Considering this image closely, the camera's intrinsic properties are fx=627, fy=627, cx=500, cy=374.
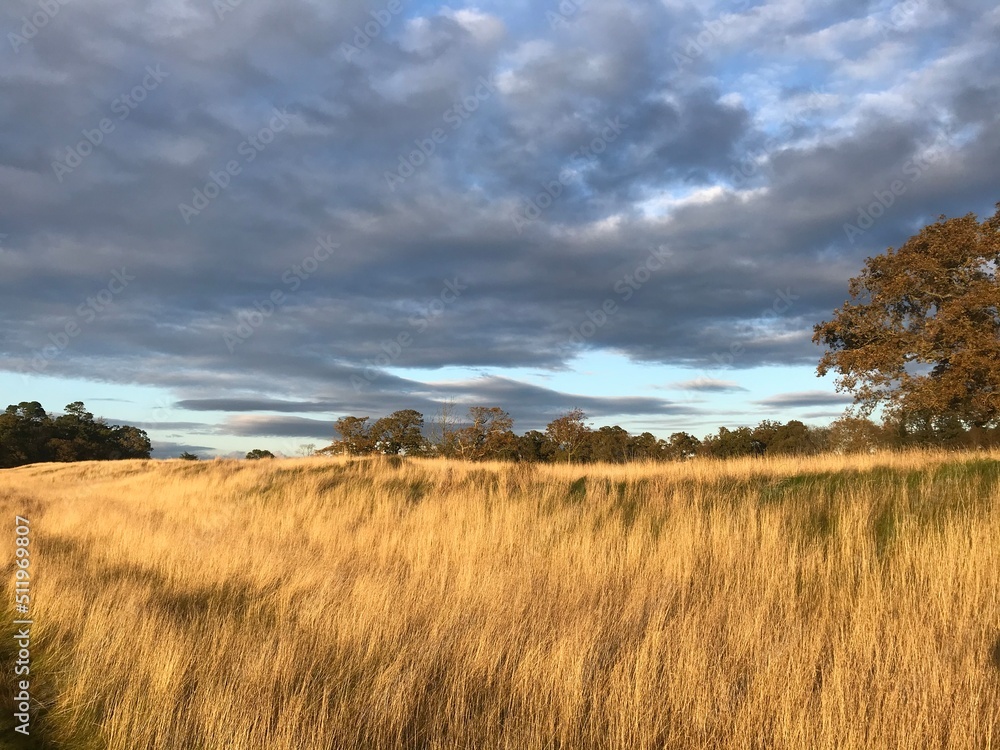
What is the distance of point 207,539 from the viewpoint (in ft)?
38.1

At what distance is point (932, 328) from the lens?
22.4 meters

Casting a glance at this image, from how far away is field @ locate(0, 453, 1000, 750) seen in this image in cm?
395

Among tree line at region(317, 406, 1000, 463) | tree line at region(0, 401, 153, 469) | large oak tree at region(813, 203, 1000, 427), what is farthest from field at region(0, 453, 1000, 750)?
tree line at region(0, 401, 153, 469)

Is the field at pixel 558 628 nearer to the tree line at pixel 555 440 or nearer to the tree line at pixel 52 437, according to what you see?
the tree line at pixel 555 440

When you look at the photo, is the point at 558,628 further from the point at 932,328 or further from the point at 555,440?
the point at 555,440

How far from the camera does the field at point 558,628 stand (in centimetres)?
395

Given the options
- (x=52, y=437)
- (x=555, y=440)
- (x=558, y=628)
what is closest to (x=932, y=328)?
(x=558, y=628)

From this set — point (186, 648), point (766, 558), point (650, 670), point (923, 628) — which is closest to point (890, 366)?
point (766, 558)

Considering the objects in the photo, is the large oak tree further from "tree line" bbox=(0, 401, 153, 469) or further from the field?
"tree line" bbox=(0, 401, 153, 469)

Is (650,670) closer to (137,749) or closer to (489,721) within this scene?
(489,721)

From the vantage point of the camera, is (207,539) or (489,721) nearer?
(489,721)

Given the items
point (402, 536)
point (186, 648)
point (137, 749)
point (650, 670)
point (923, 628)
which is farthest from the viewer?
point (402, 536)

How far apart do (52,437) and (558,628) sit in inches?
3461

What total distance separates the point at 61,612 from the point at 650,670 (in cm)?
635
